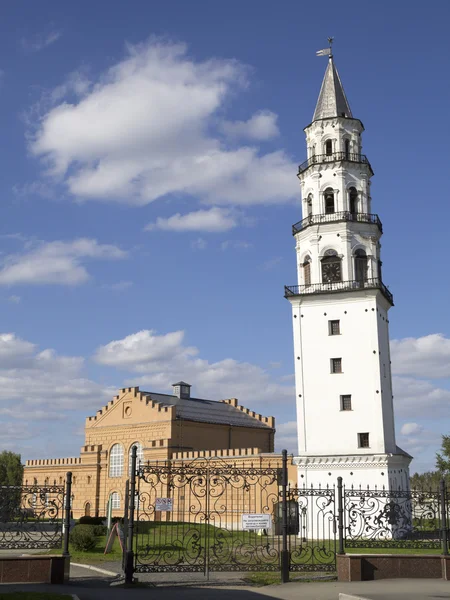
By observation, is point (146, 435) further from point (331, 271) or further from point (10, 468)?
point (10, 468)

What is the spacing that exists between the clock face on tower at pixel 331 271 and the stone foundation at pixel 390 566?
73.9 feet

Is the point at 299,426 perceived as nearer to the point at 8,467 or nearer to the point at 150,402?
the point at 150,402

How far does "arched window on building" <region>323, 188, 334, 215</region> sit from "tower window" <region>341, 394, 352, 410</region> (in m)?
11.1

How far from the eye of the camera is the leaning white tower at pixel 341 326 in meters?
36.3

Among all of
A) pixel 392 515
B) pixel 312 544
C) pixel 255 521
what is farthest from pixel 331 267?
pixel 255 521

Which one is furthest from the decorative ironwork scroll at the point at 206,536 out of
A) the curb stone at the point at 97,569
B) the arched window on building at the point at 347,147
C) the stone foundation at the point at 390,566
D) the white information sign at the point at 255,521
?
the arched window on building at the point at 347,147

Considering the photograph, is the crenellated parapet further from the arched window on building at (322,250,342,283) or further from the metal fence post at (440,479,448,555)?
the metal fence post at (440,479,448,555)

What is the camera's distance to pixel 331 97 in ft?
140

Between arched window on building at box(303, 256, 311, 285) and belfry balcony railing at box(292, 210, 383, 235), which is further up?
belfry balcony railing at box(292, 210, 383, 235)

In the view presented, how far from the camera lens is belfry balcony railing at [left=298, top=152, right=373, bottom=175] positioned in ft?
133

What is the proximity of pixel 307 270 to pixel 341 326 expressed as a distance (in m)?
4.32

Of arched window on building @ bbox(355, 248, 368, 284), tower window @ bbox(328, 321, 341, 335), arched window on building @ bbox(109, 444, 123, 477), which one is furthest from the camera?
arched window on building @ bbox(109, 444, 123, 477)

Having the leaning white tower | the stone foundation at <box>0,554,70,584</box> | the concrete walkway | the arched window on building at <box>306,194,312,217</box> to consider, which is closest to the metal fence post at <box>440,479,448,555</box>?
the concrete walkway

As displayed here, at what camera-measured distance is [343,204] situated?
3988cm
